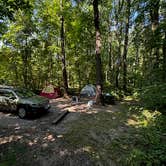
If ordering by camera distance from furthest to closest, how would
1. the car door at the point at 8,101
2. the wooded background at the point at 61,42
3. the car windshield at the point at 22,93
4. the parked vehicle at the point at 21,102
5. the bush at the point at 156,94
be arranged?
the wooded background at the point at 61,42
the car windshield at the point at 22,93
the car door at the point at 8,101
the parked vehicle at the point at 21,102
the bush at the point at 156,94

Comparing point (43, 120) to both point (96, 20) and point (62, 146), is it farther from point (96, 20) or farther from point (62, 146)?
point (96, 20)

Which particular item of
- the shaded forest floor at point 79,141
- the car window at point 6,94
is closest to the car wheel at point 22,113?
the shaded forest floor at point 79,141

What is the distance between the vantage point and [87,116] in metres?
10.2

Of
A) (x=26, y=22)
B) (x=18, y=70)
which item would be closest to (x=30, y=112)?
(x=26, y=22)

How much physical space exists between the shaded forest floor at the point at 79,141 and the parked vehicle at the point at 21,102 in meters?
0.55

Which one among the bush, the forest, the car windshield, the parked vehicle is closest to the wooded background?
the forest

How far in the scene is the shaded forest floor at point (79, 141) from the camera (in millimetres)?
5746

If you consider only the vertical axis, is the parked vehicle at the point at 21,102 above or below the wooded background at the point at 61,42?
below

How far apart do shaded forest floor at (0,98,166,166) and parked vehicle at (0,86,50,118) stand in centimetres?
55

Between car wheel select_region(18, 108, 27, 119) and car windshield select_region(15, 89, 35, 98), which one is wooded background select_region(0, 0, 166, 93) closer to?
car windshield select_region(15, 89, 35, 98)

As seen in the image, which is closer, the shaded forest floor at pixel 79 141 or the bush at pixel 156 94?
the shaded forest floor at pixel 79 141

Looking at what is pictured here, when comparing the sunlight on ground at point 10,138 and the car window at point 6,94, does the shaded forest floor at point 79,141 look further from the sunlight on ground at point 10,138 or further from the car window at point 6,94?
the car window at point 6,94

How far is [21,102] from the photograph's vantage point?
A: 10375 mm

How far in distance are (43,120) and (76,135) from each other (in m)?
2.82
